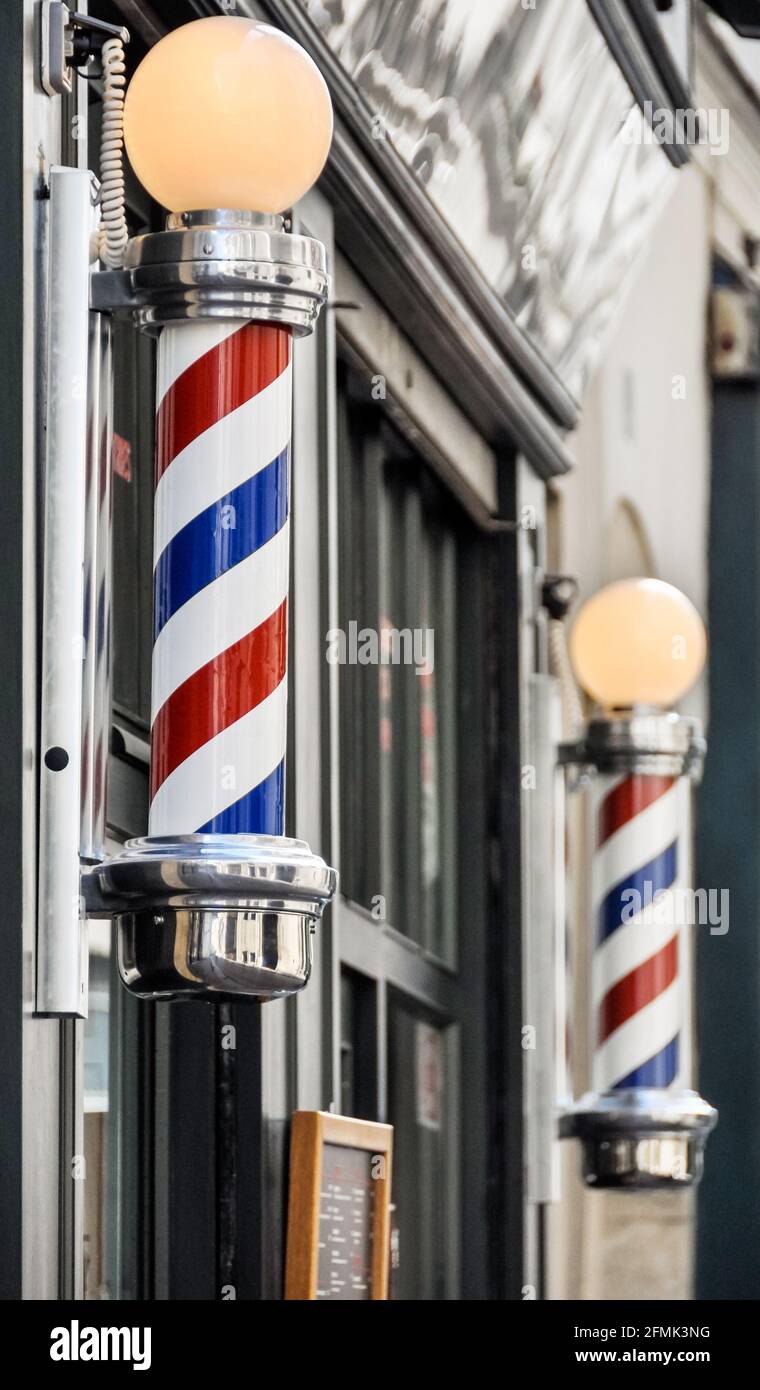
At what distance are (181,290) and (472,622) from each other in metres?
2.89

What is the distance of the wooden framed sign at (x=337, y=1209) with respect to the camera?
3.44 meters

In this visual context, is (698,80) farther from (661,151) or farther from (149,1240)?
(149,1240)

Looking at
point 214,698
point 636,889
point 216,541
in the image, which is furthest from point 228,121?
point 636,889

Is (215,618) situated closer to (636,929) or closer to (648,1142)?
(648,1142)

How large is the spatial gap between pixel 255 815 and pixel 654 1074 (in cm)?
276

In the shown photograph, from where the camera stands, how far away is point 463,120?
4.42 meters

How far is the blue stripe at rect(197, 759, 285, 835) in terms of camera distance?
2426 millimetres

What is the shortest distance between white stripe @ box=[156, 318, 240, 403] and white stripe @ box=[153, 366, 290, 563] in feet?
0.23

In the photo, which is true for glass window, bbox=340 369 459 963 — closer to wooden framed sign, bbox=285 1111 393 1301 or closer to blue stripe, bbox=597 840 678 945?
blue stripe, bbox=597 840 678 945

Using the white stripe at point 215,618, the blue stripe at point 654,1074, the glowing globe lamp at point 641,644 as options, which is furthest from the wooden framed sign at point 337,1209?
the glowing globe lamp at point 641,644

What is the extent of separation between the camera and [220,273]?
245cm

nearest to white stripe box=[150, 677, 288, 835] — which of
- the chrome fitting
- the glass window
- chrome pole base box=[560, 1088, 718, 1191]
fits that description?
the glass window

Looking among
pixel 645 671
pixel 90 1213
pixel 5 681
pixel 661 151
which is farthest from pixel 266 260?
pixel 661 151

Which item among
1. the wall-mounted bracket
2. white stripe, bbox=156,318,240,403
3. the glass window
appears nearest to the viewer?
white stripe, bbox=156,318,240,403
